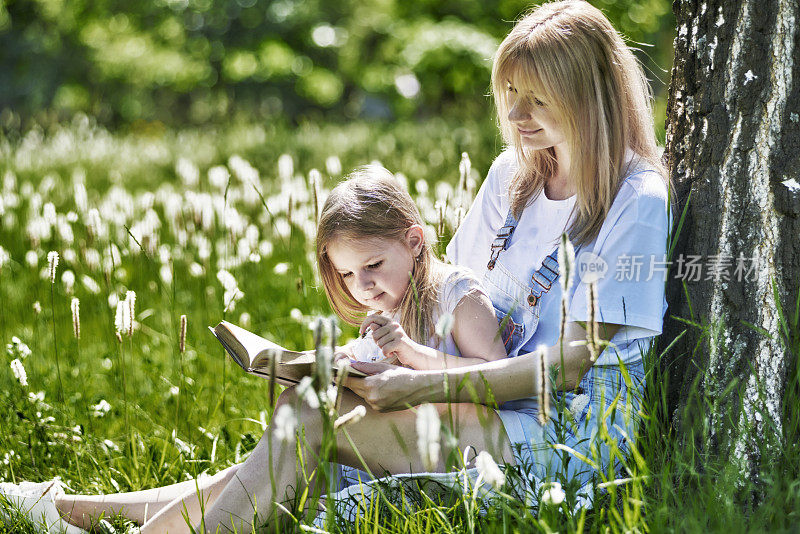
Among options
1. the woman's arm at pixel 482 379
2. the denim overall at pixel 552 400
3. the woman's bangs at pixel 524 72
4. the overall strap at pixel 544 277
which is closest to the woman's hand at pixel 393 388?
the woman's arm at pixel 482 379

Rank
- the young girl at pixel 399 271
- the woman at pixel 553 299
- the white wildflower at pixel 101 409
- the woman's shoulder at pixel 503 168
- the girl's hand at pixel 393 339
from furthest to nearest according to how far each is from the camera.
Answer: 1. the white wildflower at pixel 101 409
2. the woman's shoulder at pixel 503 168
3. the young girl at pixel 399 271
4. the girl's hand at pixel 393 339
5. the woman at pixel 553 299

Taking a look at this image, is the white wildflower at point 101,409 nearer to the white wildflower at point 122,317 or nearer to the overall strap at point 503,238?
the white wildflower at point 122,317

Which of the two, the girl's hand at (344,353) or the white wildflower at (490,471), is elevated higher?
the white wildflower at (490,471)

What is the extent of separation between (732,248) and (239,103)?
22.0 m

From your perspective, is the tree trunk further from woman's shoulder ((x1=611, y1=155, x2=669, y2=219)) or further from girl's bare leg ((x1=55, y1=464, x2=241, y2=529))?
girl's bare leg ((x1=55, y1=464, x2=241, y2=529))

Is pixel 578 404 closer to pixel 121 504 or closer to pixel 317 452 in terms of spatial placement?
pixel 317 452

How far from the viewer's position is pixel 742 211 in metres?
2.42

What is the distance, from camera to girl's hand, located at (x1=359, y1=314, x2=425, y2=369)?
241cm

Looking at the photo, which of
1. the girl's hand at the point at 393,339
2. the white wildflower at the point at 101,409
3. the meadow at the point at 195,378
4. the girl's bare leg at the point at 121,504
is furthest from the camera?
the white wildflower at the point at 101,409

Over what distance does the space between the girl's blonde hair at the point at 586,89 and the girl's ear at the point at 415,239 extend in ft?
1.59

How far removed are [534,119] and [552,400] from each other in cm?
81

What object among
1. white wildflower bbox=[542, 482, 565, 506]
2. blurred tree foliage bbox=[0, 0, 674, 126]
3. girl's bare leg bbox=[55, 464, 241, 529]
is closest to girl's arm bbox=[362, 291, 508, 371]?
white wildflower bbox=[542, 482, 565, 506]

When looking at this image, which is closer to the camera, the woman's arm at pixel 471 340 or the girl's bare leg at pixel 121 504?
the woman's arm at pixel 471 340

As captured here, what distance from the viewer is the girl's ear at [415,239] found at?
2.68 m
